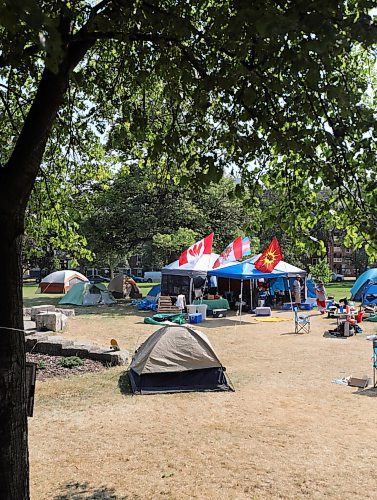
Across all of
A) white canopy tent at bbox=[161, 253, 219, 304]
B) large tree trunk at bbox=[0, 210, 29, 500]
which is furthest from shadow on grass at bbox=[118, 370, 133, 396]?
white canopy tent at bbox=[161, 253, 219, 304]

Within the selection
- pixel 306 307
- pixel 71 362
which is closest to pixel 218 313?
pixel 306 307

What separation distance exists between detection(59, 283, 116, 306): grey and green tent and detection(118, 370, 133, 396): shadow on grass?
57.2 feet

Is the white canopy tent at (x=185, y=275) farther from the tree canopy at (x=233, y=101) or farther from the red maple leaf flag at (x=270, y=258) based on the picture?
the tree canopy at (x=233, y=101)

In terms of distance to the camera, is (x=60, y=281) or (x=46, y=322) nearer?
(x=46, y=322)

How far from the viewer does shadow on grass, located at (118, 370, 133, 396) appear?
29.2ft

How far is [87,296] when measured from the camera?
27.5m

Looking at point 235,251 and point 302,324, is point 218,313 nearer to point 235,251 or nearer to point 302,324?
point 235,251

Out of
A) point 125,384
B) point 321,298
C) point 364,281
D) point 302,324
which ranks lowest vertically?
point 125,384

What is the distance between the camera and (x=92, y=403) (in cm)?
823

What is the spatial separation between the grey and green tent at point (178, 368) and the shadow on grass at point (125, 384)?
0.11 meters

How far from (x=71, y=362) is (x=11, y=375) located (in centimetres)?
780

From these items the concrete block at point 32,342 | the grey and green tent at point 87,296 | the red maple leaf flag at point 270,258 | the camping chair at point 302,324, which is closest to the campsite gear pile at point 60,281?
the grey and green tent at point 87,296

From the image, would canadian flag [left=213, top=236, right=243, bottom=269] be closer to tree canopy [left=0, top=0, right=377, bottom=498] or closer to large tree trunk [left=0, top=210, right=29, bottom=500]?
tree canopy [left=0, top=0, right=377, bottom=498]

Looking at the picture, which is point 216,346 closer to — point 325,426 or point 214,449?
point 325,426
